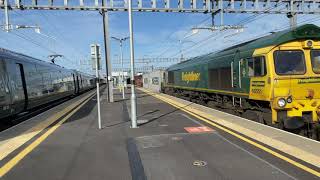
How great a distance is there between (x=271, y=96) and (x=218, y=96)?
7.67 metres

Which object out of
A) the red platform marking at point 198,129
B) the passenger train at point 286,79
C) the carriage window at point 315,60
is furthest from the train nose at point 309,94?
the red platform marking at point 198,129

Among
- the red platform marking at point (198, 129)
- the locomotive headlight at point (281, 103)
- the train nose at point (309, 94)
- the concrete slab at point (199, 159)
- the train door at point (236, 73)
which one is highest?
the train door at point (236, 73)

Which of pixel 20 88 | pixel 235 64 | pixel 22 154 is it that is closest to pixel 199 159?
pixel 22 154

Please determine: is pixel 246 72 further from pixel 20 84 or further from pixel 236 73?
pixel 20 84

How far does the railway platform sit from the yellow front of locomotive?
89 cm

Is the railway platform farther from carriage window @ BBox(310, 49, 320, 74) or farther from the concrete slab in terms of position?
carriage window @ BBox(310, 49, 320, 74)

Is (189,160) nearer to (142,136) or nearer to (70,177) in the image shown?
(70,177)

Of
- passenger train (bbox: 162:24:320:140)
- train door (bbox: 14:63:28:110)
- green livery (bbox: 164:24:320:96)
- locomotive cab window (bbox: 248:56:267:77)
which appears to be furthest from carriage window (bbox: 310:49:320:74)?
train door (bbox: 14:63:28:110)

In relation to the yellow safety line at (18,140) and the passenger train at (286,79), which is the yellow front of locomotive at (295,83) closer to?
the passenger train at (286,79)

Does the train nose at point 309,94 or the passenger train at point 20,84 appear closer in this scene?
the train nose at point 309,94

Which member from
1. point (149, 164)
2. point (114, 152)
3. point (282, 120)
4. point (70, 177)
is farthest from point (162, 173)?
point (282, 120)

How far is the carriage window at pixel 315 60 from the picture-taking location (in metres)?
12.8

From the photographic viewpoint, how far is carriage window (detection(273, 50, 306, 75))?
12469mm

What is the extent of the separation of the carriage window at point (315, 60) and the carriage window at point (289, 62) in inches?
13.9
